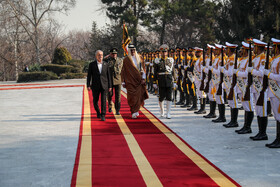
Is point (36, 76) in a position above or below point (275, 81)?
below

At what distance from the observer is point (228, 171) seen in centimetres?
522

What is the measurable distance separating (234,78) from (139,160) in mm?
3411

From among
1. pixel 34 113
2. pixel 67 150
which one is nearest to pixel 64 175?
pixel 67 150

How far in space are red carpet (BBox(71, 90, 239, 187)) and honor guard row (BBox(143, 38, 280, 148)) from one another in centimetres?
163

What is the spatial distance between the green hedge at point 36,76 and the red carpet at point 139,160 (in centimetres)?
3111

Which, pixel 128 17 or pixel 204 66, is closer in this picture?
pixel 204 66

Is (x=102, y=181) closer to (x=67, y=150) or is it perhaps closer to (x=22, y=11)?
(x=67, y=150)

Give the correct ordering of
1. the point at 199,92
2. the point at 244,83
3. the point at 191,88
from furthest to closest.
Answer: the point at 191,88 < the point at 199,92 < the point at 244,83

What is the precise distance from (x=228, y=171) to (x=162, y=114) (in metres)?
5.53

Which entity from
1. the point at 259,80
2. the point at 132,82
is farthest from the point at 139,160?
the point at 132,82

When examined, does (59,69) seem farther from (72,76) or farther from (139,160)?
(139,160)

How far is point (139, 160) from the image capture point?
19.4 feet

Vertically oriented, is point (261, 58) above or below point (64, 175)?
above

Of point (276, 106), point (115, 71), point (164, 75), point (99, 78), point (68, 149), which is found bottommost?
point (68, 149)
